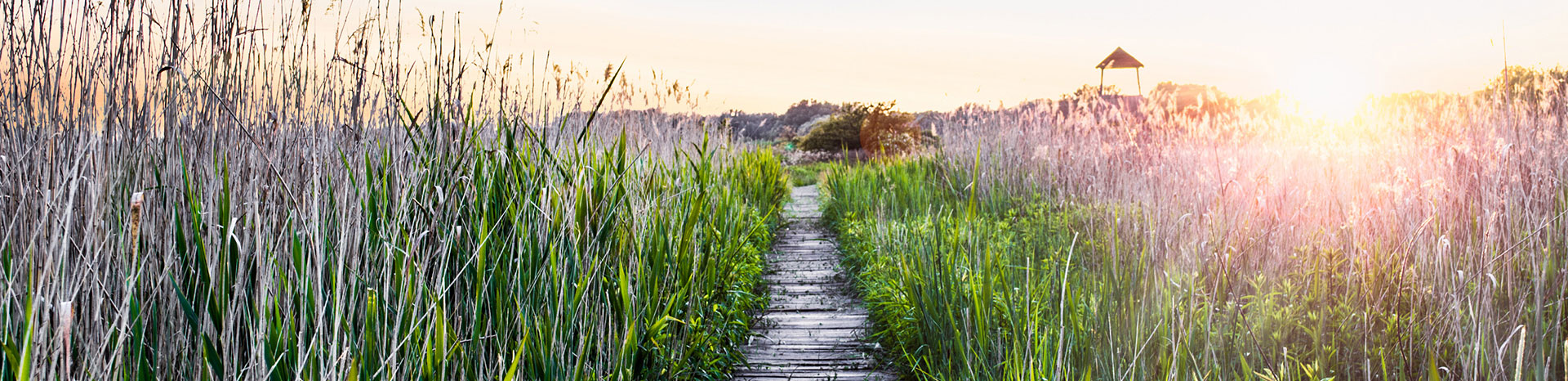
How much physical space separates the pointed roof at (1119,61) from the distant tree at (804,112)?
1589 centimetres

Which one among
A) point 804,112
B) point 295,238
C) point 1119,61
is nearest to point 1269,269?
point 295,238

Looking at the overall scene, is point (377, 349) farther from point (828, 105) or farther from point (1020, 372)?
point (828, 105)

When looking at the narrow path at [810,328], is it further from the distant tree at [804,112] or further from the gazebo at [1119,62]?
the distant tree at [804,112]

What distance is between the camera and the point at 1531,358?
2162mm

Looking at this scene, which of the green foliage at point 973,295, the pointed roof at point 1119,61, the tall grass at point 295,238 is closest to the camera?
the tall grass at point 295,238

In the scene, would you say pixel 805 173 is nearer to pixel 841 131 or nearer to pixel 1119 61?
pixel 841 131

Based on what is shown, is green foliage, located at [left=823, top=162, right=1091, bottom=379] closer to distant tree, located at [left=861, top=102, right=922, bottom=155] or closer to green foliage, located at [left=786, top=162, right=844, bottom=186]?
green foliage, located at [left=786, top=162, right=844, bottom=186]

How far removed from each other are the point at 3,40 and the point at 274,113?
72 centimetres

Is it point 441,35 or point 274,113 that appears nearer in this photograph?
point 274,113

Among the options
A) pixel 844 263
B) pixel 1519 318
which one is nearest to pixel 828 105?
pixel 844 263

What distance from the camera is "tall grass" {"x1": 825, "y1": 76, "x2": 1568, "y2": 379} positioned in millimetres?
2117

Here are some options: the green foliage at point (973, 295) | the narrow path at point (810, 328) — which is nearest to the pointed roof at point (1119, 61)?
the green foliage at point (973, 295)

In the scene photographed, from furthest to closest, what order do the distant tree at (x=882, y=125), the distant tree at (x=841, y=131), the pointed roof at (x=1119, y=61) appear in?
1. the pointed roof at (x=1119, y=61)
2. the distant tree at (x=841, y=131)
3. the distant tree at (x=882, y=125)

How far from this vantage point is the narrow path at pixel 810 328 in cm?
290
